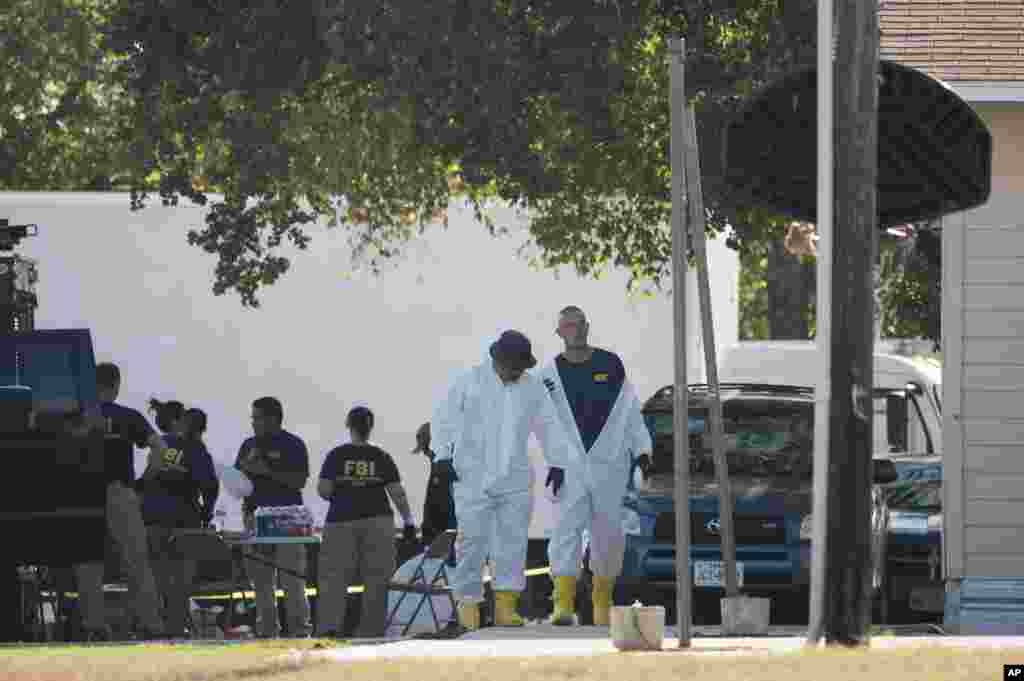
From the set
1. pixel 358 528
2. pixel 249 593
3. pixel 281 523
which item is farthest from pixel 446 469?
pixel 249 593

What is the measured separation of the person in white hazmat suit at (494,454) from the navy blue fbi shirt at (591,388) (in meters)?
0.20

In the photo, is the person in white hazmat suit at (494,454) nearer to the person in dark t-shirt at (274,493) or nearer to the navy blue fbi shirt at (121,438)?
the navy blue fbi shirt at (121,438)

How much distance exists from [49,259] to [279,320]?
207cm

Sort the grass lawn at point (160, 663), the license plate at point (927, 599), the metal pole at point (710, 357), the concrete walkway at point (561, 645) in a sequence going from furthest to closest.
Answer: the license plate at point (927, 599) < the metal pole at point (710, 357) < the concrete walkway at point (561, 645) < the grass lawn at point (160, 663)

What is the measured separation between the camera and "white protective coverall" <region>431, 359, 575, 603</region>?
56.0 ft

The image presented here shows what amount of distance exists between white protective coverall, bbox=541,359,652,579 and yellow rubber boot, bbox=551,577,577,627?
65mm

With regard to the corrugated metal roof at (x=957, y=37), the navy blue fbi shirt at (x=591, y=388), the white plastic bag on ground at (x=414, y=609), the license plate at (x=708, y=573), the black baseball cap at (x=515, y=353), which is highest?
the corrugated metal roof at (x=957, y=37)

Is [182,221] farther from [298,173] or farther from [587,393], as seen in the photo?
[587,393]

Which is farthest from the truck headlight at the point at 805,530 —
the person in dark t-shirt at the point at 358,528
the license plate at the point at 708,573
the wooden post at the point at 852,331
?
the wooden post at the point at 852,331

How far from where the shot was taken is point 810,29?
69.8 feet

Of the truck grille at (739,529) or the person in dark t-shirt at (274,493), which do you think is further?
the person in dark t-shirt at (274,493)

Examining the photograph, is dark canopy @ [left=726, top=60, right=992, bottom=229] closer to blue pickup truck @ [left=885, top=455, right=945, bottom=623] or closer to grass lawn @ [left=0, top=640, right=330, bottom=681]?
grass lawn @ [left=0, top=640, right=330, bottom=681]

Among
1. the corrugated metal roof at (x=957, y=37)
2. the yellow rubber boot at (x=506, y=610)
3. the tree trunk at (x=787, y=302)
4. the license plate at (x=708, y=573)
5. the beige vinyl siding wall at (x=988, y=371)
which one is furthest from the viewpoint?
the tree trunk at (x=787, y=302)

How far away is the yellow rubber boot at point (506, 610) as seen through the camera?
16672 mm
